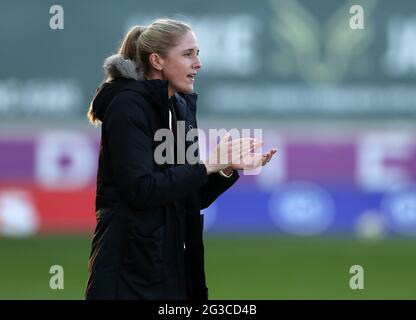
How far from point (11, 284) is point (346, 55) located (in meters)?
3.87

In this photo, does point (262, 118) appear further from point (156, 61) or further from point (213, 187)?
point (156, 61)

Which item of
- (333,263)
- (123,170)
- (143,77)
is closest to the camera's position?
(123,170)

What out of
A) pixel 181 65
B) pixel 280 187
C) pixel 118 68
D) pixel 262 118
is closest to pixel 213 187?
pixel 181 65

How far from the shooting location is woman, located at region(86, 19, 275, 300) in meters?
3.09

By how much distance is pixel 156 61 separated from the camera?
3.30 metres

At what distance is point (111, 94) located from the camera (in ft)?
10.4

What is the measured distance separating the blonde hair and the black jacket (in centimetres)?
10

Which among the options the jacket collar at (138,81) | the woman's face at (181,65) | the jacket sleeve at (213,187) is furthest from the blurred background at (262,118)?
the jacket collar at (138,81)

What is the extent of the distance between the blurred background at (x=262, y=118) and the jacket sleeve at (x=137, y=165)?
589cm

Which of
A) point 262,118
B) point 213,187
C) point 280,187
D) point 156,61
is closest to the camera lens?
point 156,61

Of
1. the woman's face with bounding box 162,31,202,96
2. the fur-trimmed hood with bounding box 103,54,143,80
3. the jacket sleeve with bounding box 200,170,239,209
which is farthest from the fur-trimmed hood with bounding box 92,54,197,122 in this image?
the jacket sleeve with bounding box 200,170,239,209

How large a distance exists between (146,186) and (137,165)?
0.23 feet

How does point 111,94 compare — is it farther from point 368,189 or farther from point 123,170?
point 368,189

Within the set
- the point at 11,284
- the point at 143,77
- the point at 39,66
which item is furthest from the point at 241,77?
the point at 143,77
